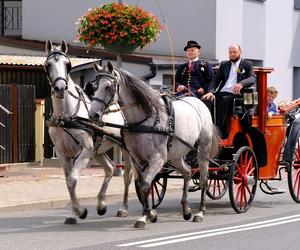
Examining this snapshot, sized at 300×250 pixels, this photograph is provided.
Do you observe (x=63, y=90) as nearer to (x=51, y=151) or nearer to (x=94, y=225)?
(x=94, y=225)

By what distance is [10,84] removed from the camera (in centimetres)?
2064

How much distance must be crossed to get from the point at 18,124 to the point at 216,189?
6632 mm

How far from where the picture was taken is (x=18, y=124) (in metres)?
20.5

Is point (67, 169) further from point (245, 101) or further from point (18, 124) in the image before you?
point (18, 124)

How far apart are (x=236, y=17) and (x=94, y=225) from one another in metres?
16.1

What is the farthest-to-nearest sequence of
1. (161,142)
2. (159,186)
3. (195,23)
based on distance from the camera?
(195,23)
(159,186)
(161,142)

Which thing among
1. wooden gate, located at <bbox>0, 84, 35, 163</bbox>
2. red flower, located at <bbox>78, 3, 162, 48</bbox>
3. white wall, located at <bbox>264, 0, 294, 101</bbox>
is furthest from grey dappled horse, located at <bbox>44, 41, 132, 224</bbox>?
white wall, located at <bbox>264, 0, 294, 101</bbox>

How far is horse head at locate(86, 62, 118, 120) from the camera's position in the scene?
36.0 feet

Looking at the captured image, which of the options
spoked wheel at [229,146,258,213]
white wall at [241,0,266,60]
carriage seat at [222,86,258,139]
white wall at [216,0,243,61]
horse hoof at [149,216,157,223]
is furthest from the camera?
white wall at [241,0,266,60]

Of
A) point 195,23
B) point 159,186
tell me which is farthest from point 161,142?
point 195,23

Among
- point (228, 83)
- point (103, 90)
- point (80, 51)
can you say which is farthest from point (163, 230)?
point (80, 51)

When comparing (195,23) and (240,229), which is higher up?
(195,23)

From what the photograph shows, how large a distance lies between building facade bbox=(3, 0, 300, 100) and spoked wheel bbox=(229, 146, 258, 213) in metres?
10.7

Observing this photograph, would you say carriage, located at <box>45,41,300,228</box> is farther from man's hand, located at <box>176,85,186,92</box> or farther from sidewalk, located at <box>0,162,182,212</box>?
sidewalk, located at <box>0,162,182,212</box>
